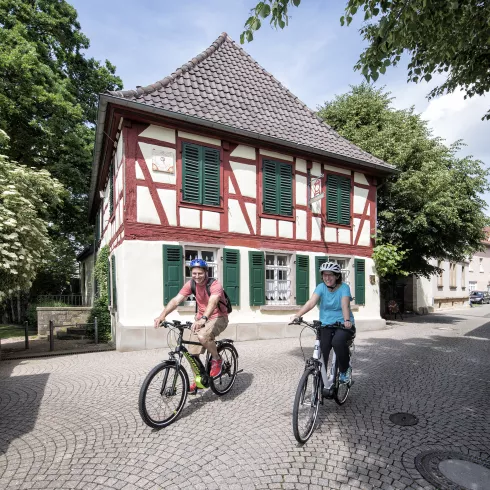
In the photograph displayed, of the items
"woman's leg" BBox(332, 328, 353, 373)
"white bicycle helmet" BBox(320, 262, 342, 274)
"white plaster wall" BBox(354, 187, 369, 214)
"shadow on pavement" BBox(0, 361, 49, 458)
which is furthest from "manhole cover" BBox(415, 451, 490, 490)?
"white plaster wall" BBox(354, 187, 369, 214)

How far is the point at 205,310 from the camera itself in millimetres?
4680

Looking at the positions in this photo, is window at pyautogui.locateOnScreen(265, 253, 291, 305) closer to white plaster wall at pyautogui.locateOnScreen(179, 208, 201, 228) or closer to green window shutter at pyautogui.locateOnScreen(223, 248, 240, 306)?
green window shutter at pyautogui.locateOnScreen(223, 248, 240, 306)

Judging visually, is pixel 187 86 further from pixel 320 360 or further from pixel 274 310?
pixel 320 360

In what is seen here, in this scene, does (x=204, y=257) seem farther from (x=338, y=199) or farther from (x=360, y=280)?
(x=360, y=280)

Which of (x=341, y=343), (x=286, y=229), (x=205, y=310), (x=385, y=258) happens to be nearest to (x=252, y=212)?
(x=286, y=229)

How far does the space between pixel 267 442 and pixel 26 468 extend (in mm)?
2196

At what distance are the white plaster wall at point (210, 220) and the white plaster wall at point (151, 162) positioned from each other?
127 centimetres

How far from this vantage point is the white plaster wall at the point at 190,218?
10.0m

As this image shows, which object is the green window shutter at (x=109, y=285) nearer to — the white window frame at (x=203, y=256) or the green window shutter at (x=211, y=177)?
the white window frame at (x=203, y=256)

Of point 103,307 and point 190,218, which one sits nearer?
point 190,218

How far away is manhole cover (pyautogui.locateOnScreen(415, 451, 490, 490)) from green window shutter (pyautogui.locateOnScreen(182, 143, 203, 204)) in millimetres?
8103

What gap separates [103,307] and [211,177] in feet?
17.1

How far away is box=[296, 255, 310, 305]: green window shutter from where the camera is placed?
11.7 metres

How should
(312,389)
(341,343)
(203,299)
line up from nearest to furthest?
1. (312,389)
2. (341,343)
3. (203,299)
